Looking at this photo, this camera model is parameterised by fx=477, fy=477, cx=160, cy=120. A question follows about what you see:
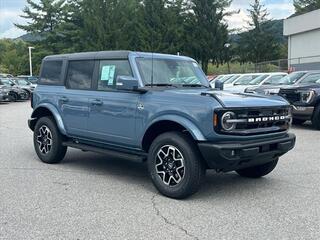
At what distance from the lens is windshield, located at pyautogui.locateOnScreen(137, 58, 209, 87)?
6.93 meters

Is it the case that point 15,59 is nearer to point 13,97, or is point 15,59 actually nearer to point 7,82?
point 7,82

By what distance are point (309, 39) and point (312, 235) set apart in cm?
4349

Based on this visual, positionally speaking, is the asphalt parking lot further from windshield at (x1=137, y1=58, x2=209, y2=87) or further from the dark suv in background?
the dark suv in background

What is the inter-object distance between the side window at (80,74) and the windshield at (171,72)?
105cm

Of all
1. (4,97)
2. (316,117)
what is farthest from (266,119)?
(4,97)

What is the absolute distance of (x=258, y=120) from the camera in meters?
6.07

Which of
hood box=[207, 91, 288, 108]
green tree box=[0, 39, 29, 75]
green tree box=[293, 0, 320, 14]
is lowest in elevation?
hood box=[207, 91, 288, 108]

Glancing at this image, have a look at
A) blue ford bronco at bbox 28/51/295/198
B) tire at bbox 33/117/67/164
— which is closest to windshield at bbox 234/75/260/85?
blue ford bronco at bbox 28/51/295/198

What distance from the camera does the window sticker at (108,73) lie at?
720cm

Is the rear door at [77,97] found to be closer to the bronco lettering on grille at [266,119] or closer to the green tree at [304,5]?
the bronco lettering on grille at [266,119]

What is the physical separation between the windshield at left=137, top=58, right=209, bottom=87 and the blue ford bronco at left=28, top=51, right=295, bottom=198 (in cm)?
2

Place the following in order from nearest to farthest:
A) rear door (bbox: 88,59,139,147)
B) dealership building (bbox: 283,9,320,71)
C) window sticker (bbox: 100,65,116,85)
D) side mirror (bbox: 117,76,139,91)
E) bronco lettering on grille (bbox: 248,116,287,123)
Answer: bronco lettering on grille (bbox: 248,116,287,123), side mirror (bbox: 117,76,139,91), rear door (bbox: 88,59,139,147), window sticker (bbox: 100,65,116,85), dealership building (bbox: 283,9,320,71)

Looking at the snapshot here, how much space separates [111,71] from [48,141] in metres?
1.94

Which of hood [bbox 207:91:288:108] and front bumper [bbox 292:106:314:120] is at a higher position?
hood [bbox 207:91:288:108]
